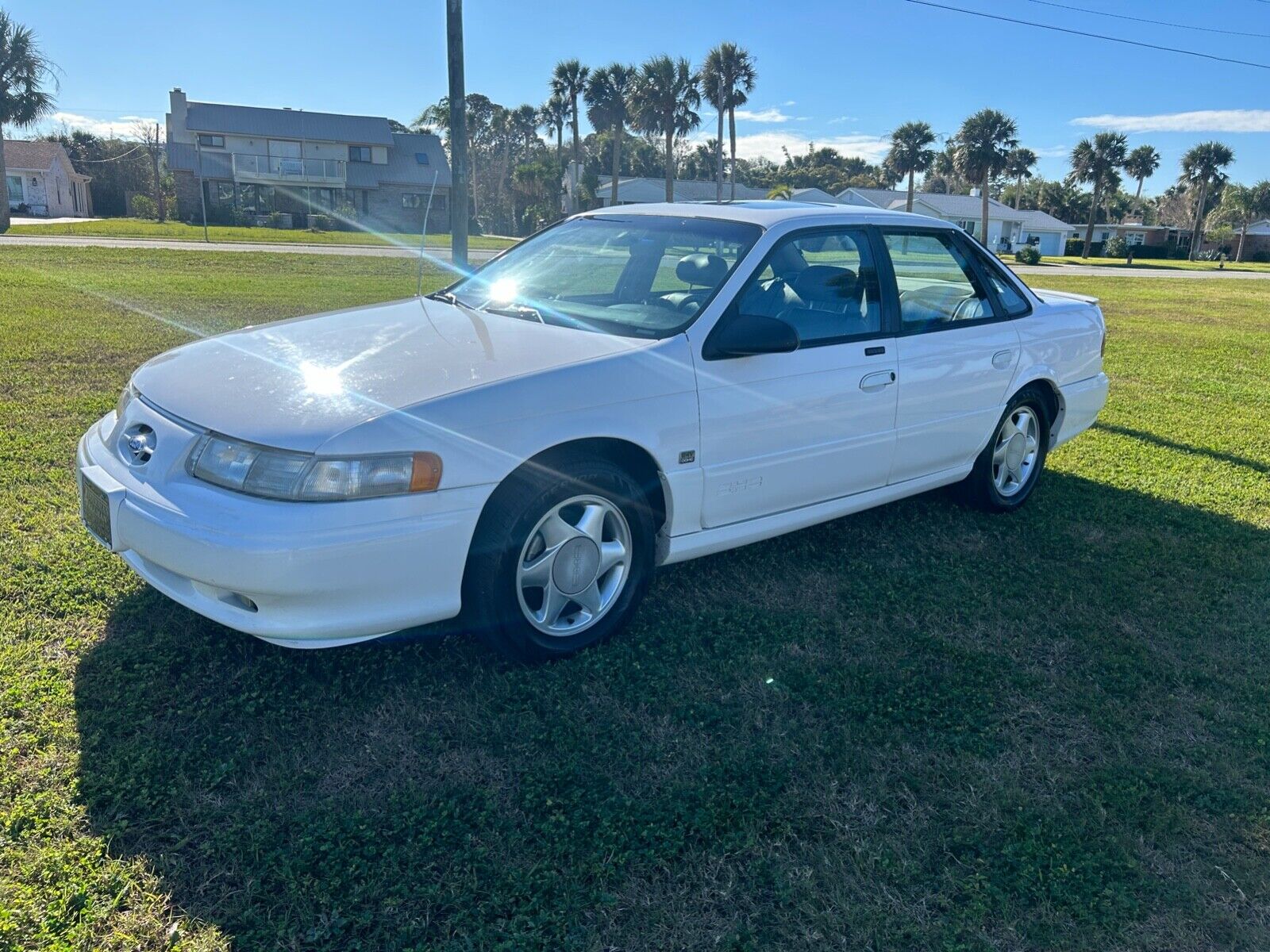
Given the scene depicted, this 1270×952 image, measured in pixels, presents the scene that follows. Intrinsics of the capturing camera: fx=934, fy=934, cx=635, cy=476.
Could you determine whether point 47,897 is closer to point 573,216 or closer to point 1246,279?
point 573,216

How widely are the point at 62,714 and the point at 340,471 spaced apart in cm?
117

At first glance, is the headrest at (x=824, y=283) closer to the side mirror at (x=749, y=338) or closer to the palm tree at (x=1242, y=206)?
the side mirror at (x=749, y=338)

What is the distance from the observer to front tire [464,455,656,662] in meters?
3.08

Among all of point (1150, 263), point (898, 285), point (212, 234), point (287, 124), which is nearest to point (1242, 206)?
point (1150, 263)

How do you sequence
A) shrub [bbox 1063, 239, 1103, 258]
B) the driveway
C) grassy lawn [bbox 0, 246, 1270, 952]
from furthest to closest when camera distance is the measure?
1. shrub [bbox 1063, 239, 1103, 258]
2. the driveway
3. grassy lawn [bbox 0, 246, 1270, 952]

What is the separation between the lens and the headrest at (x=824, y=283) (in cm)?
407

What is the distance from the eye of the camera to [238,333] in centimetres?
384

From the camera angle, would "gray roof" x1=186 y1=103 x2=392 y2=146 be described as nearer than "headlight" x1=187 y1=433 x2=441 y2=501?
No

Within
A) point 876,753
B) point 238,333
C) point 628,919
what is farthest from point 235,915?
point 238,333

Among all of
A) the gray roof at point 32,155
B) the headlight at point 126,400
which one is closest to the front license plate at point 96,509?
the headlight at point 126,400

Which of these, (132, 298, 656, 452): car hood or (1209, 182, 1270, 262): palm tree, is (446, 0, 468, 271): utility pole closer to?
(132, 298, 656, 452): car hood

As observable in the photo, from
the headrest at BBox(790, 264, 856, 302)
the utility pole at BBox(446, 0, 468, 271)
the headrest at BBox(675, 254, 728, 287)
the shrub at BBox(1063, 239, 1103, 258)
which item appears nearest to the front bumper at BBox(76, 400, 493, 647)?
the headrest at BBox(675, 254, 728, 287)

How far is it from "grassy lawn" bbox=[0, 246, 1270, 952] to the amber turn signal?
30.4 inches

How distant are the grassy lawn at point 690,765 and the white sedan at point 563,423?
→ 0.35 m
